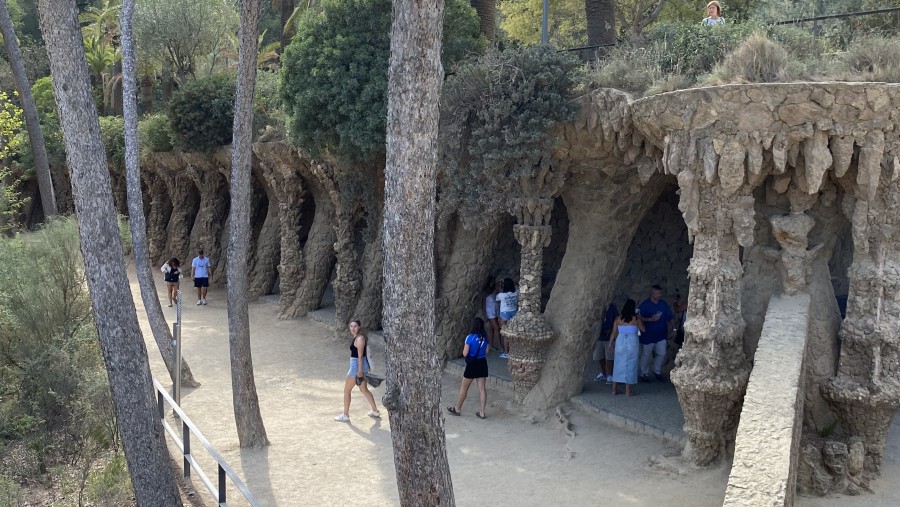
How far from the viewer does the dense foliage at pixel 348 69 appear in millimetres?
13008

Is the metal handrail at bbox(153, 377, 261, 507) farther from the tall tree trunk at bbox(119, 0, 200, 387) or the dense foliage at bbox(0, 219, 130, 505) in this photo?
the tall tree trunk at bbox(119, 0, 200, 387)

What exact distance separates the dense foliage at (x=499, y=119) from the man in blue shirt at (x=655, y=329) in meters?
2.54

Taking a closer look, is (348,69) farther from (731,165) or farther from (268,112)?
(731,165)

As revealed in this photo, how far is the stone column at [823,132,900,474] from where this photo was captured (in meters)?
8.24

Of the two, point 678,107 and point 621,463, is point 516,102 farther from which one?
point 621,463

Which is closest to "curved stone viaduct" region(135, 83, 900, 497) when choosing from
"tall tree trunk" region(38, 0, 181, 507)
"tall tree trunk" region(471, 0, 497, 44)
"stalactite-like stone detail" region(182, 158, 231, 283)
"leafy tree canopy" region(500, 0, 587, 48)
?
"tall tree trunk" region(471, 0, 497, 44)

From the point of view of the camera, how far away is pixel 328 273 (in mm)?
17828

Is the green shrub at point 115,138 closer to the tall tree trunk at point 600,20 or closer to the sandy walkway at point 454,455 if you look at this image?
the sandy walkway at point 454,455

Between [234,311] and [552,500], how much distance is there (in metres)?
4.34

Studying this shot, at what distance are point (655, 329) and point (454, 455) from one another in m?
3.61

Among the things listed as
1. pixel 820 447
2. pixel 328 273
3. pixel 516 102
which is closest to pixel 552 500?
pixel 820 447

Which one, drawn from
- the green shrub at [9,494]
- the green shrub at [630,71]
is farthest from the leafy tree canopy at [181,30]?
the green shrub at [9,494]

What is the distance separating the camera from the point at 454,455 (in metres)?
9.77

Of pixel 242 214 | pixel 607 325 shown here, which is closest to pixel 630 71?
pixel 607 325
